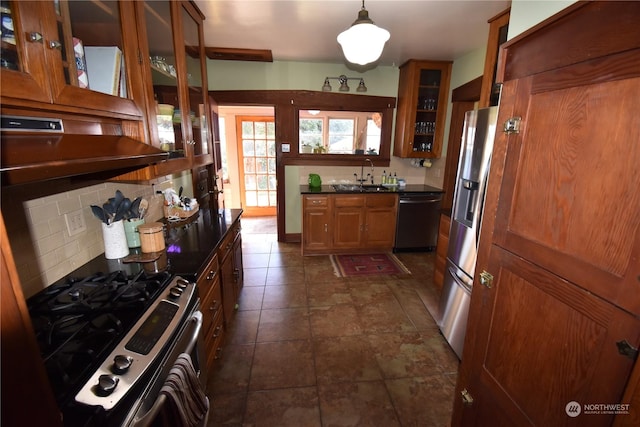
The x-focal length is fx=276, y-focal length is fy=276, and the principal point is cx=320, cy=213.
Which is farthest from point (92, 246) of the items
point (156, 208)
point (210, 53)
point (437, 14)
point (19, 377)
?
point (437, 14)

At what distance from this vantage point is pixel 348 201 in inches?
146

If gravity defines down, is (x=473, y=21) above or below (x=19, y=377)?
above

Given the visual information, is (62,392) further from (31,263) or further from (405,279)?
(405,279)

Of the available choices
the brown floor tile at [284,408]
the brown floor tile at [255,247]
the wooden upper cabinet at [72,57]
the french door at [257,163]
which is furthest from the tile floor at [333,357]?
the french door at [257,163]

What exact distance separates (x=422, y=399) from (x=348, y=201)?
2383mm

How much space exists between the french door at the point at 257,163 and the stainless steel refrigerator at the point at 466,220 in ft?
12.6

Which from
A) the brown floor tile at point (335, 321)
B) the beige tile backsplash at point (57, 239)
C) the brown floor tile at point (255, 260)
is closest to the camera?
the beige tile backsplash at point (57, 239)

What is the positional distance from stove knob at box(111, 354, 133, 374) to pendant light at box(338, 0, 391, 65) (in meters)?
1.94

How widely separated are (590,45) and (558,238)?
1.91 feet

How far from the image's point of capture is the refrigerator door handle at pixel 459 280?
197 centimetres

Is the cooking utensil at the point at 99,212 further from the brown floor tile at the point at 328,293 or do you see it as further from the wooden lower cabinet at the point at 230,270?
the brown floor tile at the point at 328,293

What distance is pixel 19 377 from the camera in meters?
0.47

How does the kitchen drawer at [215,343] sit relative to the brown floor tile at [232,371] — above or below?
above

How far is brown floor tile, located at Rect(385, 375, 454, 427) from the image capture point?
1622 millimetres
